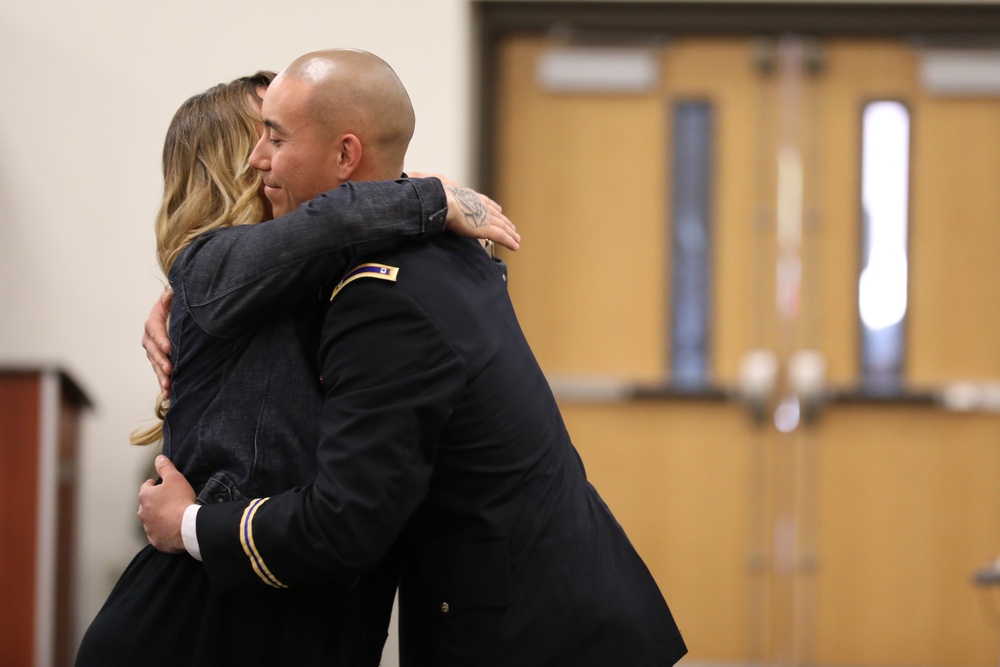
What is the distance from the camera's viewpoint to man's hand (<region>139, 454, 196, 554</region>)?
1.34 m

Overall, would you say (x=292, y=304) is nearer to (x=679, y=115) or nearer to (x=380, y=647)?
(x=380, y=647)

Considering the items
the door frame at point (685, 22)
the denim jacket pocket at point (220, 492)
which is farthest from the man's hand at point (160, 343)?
the door frame at point (685, 22)

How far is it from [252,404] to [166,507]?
0.16 m

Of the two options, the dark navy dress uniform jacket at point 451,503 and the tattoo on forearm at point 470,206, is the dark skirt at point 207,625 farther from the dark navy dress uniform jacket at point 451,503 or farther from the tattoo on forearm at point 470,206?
the tattoo on forearm at point 470,206

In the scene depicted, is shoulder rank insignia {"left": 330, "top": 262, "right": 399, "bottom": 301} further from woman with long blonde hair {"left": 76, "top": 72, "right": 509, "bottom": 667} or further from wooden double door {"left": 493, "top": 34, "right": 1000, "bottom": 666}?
wooden double door {"left": 493, "top": 34, "right": 1000, "bottom": 666}

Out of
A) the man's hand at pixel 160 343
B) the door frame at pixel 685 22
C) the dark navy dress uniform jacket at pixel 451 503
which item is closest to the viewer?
the dark navy dress uniform jacket at pixel 451 503

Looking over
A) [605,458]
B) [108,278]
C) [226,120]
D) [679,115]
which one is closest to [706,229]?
[679,115]

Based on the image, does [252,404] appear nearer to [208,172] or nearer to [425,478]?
[425,478]

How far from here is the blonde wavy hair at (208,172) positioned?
4.88 ft

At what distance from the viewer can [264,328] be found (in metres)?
1.37

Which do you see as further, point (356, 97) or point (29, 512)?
point (29, 512)

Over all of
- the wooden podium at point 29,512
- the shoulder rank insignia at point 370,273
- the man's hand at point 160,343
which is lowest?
the wooden podium at point 29,512

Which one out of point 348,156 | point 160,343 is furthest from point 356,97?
point 160,343

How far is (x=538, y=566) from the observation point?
4.51 feet
